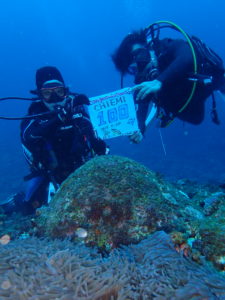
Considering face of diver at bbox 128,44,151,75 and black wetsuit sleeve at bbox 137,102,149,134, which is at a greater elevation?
face of diver at bbox 128,44,151,75

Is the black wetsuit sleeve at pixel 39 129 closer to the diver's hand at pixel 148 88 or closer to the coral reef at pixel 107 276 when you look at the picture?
the diver's hand at pixel 148 88

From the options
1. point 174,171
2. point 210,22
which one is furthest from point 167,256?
Result: point 210,22

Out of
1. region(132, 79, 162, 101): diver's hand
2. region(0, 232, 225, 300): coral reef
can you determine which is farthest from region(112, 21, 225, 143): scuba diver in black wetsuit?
region(0, 232, 225, 300): coral reef

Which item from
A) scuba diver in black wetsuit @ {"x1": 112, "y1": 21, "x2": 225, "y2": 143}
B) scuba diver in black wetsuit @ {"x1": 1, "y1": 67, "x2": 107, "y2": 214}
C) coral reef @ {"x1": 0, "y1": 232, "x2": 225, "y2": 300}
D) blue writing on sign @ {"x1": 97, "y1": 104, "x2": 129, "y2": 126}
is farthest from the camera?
scuba diver in black wetsuit @ {"x1": 1, "y1": 67, "x2": 107, "y2": 214}

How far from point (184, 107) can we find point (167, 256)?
13.3 ft

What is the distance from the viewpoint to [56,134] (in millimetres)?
5559

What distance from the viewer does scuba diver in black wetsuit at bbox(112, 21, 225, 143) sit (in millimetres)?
5152

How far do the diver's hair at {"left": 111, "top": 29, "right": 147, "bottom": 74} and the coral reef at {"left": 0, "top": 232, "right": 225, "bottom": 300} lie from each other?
453 centimetres

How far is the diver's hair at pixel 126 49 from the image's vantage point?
5.75 metres

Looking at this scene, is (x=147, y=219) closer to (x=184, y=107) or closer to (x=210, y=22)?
(x=184, y=107)

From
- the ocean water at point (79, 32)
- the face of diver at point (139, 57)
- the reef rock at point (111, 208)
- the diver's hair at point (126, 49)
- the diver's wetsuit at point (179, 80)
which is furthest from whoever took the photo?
the ocean water at point (79, 32)

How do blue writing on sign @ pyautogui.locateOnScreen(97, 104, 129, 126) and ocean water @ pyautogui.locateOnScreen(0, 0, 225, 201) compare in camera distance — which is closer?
blue writing on sign @ pyautogui.locateOnScreen(97, 104, 129, 126)

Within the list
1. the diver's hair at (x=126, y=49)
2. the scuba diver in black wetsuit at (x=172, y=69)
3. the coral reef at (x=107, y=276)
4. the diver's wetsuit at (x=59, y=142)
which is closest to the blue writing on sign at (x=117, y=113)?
the scuba diver in black wetsuit at (x=172, y=69)

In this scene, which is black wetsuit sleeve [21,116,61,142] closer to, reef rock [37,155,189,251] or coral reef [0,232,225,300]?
reef rock [37,155,189,251]
